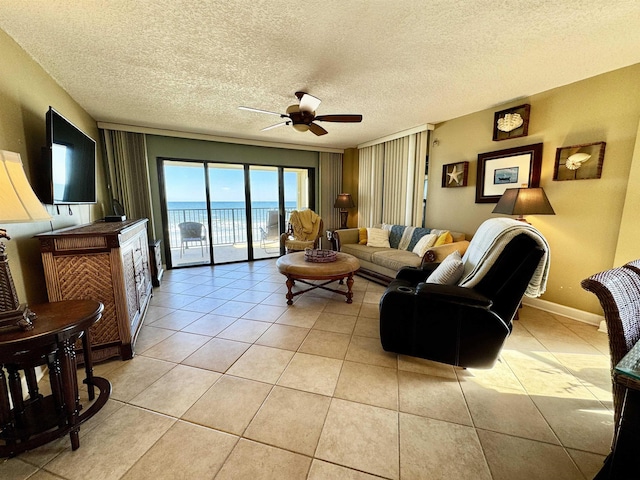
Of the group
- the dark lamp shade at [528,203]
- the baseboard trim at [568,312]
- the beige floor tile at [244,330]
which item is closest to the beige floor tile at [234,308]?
the beige floor tile at [244,330]

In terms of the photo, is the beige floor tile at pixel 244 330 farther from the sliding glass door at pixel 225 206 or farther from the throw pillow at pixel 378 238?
the sliding glass door at pixel 225 206

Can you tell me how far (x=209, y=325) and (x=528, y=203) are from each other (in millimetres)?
3495

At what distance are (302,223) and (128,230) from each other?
311cm

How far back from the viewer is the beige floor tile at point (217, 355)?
1.96 metres

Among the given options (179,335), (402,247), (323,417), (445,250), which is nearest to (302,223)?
(402,247)

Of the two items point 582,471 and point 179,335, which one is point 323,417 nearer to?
point 582,471

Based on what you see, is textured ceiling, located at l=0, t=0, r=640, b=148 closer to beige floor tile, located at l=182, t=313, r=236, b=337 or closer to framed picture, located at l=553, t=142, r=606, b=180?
framed picture, located at l=553, t=142, r=606, b=180

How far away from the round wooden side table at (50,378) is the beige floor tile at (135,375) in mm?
229

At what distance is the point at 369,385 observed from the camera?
68.8 inches

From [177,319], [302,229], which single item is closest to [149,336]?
[177,319]

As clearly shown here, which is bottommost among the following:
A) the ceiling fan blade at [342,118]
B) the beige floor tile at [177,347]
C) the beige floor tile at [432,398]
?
the beige floor tile at [432,398]

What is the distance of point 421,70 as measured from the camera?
2373 millimetres

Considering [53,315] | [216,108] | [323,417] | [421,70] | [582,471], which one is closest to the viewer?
[582,471]

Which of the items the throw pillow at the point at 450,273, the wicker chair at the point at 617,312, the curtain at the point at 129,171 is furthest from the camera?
the curtain at the point at 129,171
